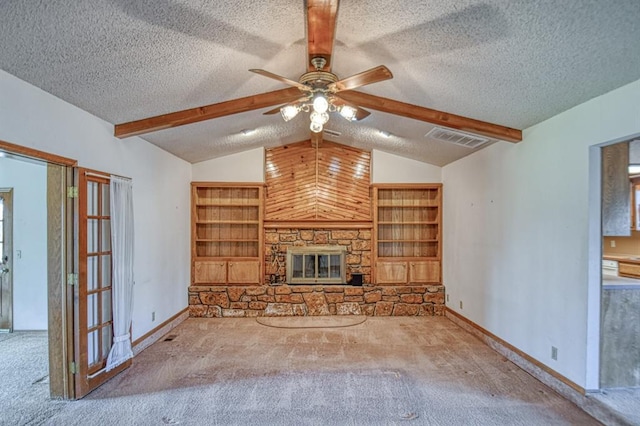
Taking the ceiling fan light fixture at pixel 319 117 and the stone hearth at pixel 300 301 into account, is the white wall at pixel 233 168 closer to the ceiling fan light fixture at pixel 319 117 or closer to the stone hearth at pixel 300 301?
the stone hearth at pixel 300 301

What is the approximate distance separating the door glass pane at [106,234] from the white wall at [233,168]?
2.67 meters

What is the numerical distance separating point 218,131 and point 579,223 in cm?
421

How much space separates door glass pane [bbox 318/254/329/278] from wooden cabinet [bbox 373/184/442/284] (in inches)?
35.0

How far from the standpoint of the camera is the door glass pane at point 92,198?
3.36 metres

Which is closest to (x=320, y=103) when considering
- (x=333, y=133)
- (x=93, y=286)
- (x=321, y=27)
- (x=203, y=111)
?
(x=321, y=27)

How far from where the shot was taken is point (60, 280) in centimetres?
313

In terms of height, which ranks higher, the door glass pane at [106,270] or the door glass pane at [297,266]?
the door glass pane at [106,270]

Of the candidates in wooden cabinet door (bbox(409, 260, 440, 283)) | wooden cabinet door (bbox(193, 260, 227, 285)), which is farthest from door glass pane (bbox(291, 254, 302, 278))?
wooden cabinet door (bbox(409, 260, 440, 283))

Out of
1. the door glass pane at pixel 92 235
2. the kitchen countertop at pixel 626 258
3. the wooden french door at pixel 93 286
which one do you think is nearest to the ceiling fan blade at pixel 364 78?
the wooden french door at pixel 93 286

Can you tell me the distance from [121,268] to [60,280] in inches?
22.3

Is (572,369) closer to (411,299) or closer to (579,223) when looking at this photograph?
(579,223)

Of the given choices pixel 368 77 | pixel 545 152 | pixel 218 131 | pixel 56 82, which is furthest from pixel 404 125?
pixel 56 82

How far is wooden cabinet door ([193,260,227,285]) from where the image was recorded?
6.05 metres

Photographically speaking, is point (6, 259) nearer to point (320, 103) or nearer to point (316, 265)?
point (316, 265)
